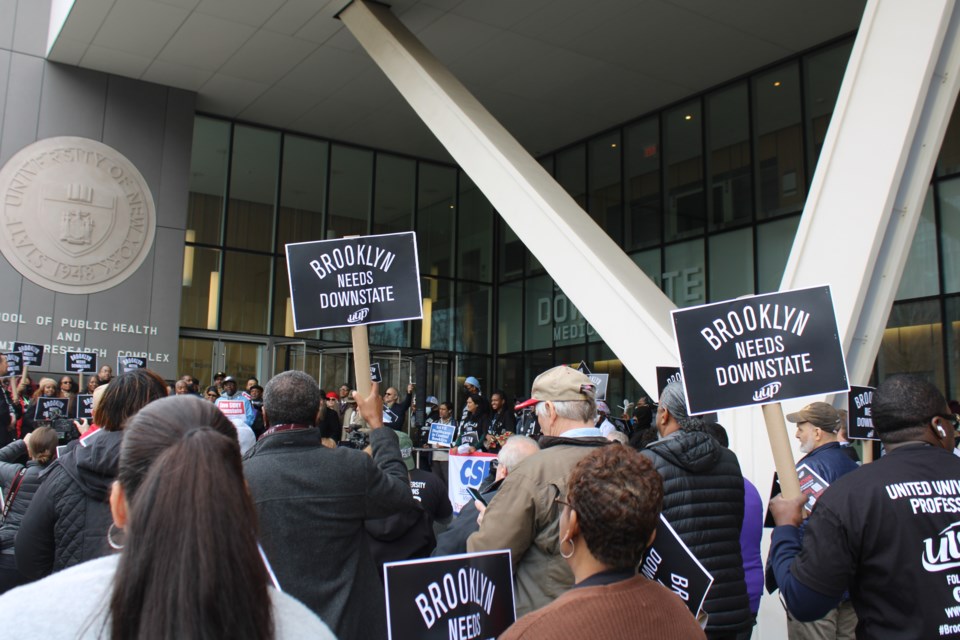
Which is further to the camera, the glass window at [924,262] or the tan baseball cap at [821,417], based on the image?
the glass window at [924,262]

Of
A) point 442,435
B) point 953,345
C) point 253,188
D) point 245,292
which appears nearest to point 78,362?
point 245,292

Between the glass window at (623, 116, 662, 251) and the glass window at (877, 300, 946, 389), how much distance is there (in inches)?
226

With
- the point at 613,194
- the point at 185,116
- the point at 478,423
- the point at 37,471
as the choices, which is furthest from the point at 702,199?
the point at 37,471

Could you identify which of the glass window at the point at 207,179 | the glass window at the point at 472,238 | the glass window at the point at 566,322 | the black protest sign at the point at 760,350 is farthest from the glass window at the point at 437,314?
the black protest sign at the point at 760,350

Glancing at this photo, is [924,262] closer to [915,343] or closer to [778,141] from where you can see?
[915,343]

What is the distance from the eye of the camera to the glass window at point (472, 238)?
22422mm

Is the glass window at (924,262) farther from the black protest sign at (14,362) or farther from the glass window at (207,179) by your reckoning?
the black protest sign at (14,362)

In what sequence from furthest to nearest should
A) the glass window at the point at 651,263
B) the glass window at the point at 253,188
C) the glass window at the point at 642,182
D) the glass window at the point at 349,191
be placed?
the glass window at the point at 349,191, the glass window at the point at 253,188, the glass window at the point at 642,182, the glass window at the point at 651,263

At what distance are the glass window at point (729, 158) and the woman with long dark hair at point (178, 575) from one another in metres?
16.8

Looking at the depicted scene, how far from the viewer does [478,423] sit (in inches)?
591

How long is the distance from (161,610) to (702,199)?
1777 centimetres

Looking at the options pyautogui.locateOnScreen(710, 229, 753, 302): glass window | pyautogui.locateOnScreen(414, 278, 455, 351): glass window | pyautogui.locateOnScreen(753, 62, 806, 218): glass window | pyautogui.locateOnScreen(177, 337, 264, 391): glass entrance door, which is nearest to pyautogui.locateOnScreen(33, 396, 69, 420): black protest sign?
pyautogui.locateOnScreen(177, 337, 264, 391): glass entrance door

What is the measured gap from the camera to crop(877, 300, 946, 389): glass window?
1398 centimetres

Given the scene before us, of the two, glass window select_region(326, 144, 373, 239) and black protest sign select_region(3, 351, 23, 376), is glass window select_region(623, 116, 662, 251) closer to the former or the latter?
glass window select_region(326, 144, 373, 239)
